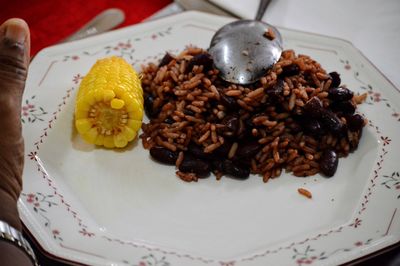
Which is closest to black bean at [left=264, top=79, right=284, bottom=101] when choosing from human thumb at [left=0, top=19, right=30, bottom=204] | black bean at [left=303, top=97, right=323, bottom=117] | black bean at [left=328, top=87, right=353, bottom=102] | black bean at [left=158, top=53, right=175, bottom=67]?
black bean at [left=303, top=97, right=323, bottom=117]

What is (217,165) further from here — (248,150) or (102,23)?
(102,23)

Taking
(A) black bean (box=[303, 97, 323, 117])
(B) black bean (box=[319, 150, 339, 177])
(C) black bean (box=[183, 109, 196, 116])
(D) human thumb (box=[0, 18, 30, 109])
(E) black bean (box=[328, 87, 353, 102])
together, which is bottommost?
(C) black bean (box=[183, 109, 196, 116])

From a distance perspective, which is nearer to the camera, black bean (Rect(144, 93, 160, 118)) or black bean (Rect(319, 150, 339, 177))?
black bean (Rect(319, 150, 339, 177))

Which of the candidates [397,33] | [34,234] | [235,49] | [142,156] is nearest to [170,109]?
[142,156]

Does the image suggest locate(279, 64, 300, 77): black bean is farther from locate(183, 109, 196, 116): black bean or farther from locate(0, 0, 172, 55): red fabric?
locate(0, 0, 172, 55): red fabric

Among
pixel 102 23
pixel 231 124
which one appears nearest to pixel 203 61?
pixel 231 124

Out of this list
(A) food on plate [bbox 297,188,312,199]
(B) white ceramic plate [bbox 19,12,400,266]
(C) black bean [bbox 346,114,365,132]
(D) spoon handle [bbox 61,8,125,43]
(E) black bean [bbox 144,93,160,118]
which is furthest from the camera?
(D) spoon handle [bbox 61,8,125,43]

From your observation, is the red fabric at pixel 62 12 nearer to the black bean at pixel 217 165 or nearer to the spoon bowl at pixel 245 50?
the spoon bowl at pixel 245 50
